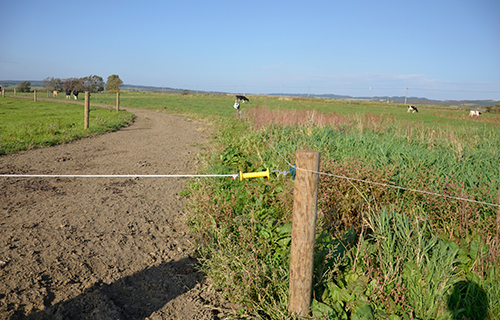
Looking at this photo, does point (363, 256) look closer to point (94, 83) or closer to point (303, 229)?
point (303, 229)

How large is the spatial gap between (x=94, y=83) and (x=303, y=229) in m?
87.1

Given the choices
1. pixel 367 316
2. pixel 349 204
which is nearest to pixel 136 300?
pixel 367 316

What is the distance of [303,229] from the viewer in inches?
90.2

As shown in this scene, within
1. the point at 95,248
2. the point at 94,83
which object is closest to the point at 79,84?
the point at 94,83

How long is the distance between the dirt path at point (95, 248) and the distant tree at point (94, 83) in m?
74.9

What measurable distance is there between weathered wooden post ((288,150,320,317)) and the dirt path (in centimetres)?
80

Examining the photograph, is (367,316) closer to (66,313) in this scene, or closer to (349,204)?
(349,204)

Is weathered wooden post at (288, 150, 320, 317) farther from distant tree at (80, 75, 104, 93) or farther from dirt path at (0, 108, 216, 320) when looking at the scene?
distant tree at (80, 75, 104, 93)

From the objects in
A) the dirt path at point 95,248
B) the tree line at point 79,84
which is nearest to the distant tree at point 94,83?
the tree line at point 79,84

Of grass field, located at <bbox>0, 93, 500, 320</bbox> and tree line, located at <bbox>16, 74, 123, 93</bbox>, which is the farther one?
tree line, located at <bbox>16, 74, 123, 93</bbox>

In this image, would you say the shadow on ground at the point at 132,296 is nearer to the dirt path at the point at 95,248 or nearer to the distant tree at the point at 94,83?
the dirt path at the point at 95,248

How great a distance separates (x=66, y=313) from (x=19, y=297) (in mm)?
457

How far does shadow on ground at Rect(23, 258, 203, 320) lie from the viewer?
256 centimetres

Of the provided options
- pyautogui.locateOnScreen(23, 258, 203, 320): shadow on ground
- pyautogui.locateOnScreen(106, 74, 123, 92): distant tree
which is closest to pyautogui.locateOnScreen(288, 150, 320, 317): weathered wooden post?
pyautogui.locateOnScreen(23, 258, 203, 320): shadow on ground
